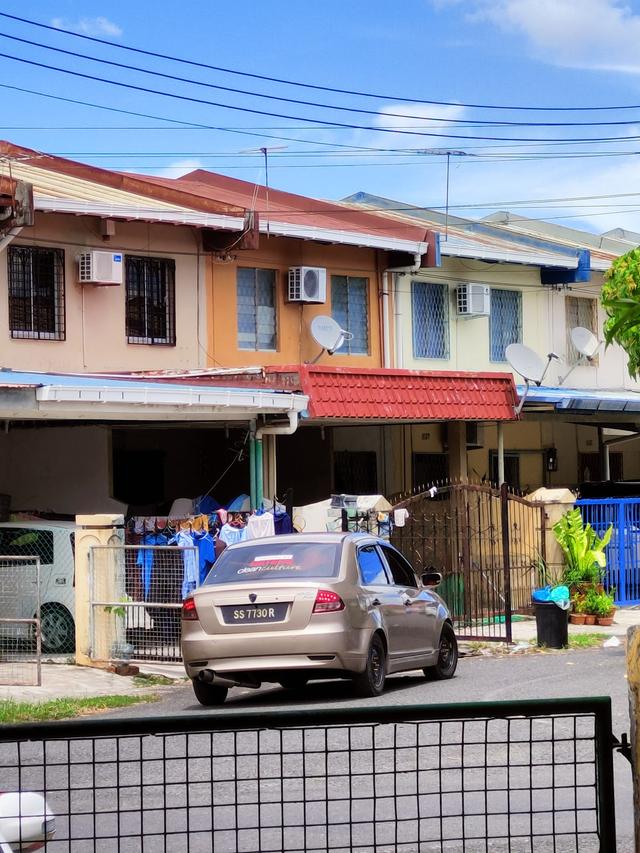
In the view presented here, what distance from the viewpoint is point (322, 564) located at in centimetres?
1419

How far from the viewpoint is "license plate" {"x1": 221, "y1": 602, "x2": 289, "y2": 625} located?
13664 mm

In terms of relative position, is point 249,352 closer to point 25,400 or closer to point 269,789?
point 25,400

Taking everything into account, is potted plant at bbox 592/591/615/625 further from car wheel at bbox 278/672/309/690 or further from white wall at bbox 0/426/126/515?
car wheel at bbox 278/672/309/690

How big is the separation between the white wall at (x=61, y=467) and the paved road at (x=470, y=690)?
352 inches

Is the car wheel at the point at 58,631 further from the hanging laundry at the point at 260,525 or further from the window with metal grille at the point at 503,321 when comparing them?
the window with metal grille at the point at 503,321

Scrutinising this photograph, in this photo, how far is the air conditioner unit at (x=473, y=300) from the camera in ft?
93.8

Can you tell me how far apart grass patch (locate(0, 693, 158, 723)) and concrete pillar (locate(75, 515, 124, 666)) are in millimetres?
2542

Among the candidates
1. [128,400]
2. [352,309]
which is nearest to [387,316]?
[352,309]

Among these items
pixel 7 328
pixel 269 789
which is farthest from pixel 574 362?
pixel 269 789

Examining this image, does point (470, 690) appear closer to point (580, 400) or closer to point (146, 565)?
point (146, 565)

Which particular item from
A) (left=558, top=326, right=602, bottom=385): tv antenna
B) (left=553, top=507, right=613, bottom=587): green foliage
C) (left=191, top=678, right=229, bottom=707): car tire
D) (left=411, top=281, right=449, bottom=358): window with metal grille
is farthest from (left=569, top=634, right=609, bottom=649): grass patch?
(left=558, top=326, right=602, bottom=385): tv antenna

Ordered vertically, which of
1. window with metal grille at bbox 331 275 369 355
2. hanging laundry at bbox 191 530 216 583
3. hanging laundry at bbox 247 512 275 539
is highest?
window with metal grille at bbox 331 275 369 355

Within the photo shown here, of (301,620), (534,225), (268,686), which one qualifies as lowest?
(268,686)

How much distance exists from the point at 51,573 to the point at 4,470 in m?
6.63
